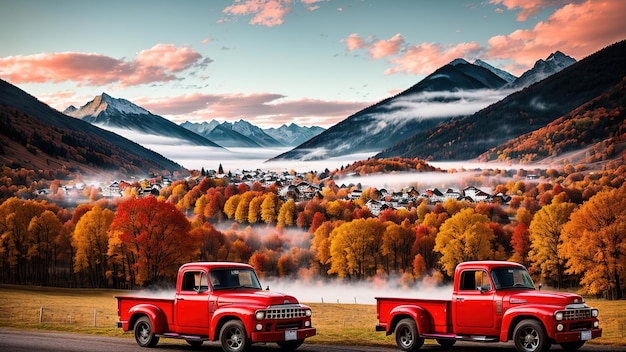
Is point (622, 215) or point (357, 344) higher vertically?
point (622, 215)

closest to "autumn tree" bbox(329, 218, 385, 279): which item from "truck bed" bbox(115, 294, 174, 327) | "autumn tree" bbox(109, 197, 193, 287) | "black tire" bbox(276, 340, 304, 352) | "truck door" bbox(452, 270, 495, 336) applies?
"autumn tree" bbox(109, 197, 193, 287)

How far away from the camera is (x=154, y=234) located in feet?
297

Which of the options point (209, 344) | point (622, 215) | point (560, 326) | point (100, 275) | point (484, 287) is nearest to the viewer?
point (560, 326)

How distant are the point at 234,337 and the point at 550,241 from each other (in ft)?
304

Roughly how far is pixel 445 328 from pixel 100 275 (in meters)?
100

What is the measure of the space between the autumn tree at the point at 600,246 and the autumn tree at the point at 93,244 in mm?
72236

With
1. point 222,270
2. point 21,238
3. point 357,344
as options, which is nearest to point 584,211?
point 357,344

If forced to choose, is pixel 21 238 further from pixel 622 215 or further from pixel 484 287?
pixel 484 287

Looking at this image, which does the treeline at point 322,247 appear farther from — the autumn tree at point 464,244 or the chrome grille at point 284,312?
the chrome grille at point 284,312

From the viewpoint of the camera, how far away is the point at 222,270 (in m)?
26.0

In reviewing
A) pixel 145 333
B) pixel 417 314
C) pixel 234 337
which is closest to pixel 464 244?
Answer: pixel 417 314

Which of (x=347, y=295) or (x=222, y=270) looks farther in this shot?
(x=347, y=295)

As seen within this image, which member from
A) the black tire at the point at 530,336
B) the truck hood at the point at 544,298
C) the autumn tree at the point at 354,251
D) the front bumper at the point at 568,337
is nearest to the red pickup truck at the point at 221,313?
the black tire at the point at 530,336

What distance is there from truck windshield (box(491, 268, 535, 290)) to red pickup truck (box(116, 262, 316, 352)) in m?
7.16
